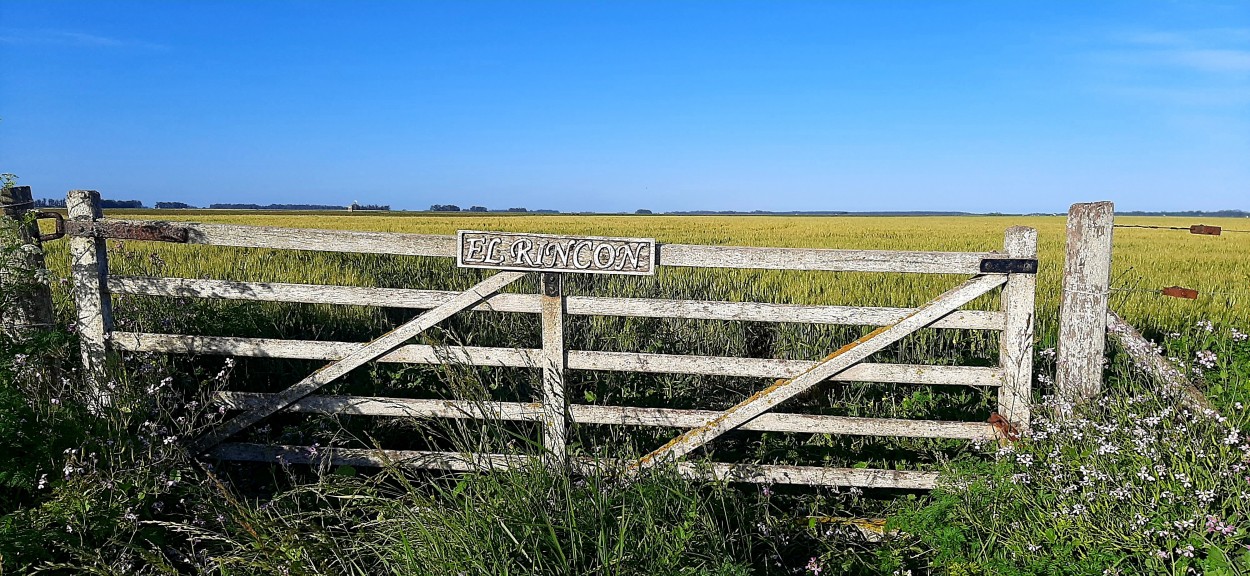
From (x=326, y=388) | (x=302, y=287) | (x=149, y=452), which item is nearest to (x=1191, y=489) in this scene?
(x=302, y=287)

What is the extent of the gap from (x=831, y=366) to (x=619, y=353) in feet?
3.71

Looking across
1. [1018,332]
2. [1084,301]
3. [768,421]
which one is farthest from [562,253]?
[1084,301]

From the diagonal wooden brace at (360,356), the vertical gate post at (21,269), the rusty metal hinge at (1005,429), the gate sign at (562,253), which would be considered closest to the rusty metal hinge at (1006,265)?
the rusty metal hinge at (1005,429)

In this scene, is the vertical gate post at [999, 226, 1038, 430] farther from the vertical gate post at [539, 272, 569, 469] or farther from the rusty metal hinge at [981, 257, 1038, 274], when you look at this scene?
the vertical gate post at [539, 272, 569, 469]

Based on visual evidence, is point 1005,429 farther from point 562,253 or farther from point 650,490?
point 562,253

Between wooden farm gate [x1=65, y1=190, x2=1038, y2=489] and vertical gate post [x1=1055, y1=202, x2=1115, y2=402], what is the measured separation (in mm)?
215

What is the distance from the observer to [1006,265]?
3.79 metres

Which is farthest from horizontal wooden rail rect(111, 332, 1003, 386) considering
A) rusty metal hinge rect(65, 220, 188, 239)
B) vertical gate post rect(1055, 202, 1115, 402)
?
rusty metal hinge rect(65, 220, 188, 239)

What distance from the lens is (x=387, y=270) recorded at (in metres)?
9.84

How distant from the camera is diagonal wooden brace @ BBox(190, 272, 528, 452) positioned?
3906 mm

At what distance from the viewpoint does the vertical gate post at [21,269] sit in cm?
409

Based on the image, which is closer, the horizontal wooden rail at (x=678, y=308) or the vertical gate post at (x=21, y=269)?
the horizontal wooden rail at (x=678, y=308)

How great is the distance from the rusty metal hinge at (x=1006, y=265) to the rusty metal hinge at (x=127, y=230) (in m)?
4.37

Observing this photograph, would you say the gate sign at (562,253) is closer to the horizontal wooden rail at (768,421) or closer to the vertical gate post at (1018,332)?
the horizontal wooden rail at (768,421)
